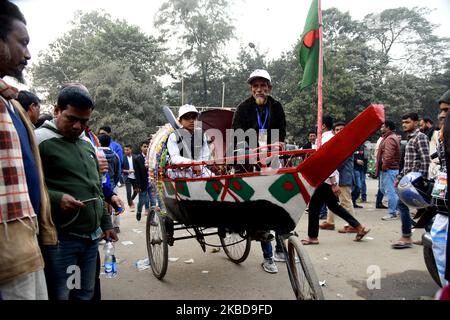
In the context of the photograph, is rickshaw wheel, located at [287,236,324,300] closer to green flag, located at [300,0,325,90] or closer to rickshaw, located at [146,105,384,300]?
rickshaw, located at [146,105,384,300]

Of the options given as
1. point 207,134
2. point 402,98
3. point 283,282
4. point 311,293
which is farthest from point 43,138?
point 402,98

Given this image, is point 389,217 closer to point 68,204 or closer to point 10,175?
point 68,204

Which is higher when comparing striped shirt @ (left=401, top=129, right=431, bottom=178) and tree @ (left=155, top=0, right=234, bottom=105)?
tree @ (left=155, top=0, right=234, bottom=105)

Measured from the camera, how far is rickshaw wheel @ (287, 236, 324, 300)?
7.27 feet

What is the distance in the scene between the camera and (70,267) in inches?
79.6

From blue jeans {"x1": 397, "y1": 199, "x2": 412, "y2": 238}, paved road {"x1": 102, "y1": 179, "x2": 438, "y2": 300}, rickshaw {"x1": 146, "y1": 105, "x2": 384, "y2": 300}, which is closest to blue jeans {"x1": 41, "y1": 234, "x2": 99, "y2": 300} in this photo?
rickshaw {"x1": 146, "y1": 105, "x2": 384, "y2": 300}

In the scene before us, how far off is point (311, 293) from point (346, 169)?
4273 millimetres

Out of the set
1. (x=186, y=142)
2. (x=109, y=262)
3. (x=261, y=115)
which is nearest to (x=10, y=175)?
(x=186, y=142)

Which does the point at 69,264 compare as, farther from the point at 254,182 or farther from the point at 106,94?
the point at 106,94

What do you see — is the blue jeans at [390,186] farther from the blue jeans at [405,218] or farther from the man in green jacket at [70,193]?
the man in green jacket at [70,193]

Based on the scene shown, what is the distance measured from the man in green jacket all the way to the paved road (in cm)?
140

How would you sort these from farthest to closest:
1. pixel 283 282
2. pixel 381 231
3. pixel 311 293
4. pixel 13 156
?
pixel 381 231 → pixel 283 282 → pixel 311 293 → pixel 13 156

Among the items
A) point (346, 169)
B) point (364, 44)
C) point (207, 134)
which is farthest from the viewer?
point (364, 44)
